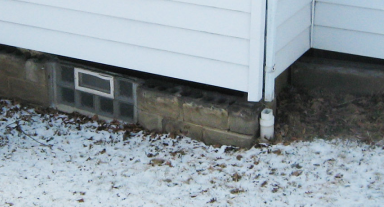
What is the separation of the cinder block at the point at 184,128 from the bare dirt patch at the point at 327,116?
0.68m

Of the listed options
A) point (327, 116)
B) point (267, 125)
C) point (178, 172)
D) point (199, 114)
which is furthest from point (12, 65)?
point (327, 116)

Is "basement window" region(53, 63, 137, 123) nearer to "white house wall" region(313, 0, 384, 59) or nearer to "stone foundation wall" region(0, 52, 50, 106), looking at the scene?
"stone foundation wall" region(0, 52, 50, 106)

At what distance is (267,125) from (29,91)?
100 inches

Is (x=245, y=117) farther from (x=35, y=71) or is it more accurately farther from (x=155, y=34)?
(x=35, y=71)

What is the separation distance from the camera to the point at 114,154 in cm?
535

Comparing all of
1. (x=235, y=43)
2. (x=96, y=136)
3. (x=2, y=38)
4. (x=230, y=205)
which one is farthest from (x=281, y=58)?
(x=2, y=38)

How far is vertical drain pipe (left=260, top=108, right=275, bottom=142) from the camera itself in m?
5.11

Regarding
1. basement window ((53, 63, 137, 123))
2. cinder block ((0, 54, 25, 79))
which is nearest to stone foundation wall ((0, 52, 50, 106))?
cinder block ((0, 54, 25, 79))

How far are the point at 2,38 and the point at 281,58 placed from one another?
108 inches

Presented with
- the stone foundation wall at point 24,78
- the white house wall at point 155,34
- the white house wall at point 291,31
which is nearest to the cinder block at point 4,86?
the stone foundation wall at point 24,78

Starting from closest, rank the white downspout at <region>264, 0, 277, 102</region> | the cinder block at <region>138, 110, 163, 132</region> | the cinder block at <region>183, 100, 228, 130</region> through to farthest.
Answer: the white downspout at <region>264, 0, 277, 102</region>
the cinder block at <region>183, 100, 228, 130</region>
the cinder block at <region>138, 110, 163, 132</region>

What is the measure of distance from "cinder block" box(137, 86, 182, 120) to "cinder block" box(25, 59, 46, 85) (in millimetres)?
1102

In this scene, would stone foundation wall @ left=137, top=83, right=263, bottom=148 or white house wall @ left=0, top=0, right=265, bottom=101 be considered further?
stone foundation wall @ left=137, top=83, right=263, bottom=148

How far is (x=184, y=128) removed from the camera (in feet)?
18.1
